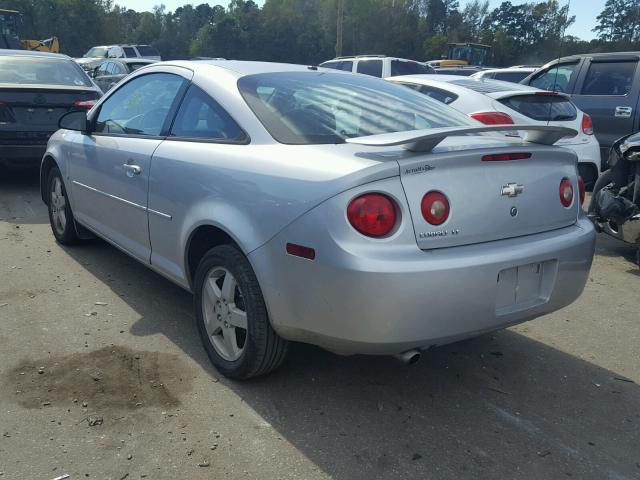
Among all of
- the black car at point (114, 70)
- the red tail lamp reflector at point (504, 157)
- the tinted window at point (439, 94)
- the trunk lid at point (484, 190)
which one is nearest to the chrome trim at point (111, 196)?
the trunk lid at point (484, 190)

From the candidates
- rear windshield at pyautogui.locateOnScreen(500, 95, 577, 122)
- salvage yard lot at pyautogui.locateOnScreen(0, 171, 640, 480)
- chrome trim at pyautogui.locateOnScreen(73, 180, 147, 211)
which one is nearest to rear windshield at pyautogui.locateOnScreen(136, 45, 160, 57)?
rear windshield at pyautogui.locateOnScreen(500, 95, 577, 122)

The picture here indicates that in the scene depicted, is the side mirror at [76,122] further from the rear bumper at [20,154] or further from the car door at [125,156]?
the rear bumper at [20,154]

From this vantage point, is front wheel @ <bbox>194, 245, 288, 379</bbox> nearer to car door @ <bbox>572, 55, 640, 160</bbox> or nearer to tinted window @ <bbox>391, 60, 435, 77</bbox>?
car door @ <bbox>572, 55, 640, 160</bbox>

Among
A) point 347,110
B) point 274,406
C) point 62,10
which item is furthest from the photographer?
point 62,10

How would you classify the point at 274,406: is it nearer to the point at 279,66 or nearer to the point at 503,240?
the point at 503,240

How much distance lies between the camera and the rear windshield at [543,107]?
23.6 ft

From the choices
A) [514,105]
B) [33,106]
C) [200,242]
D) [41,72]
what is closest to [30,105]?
[33,106]

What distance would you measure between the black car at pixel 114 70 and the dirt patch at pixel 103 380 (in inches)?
558

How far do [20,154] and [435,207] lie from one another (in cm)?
605

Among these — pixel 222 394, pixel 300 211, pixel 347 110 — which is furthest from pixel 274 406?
pixel 347 110

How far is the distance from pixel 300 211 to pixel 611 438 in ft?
5.82

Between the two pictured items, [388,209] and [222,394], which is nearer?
[388,209]

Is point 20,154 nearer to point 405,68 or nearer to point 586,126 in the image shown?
point 586,126

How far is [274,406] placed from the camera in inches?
119
